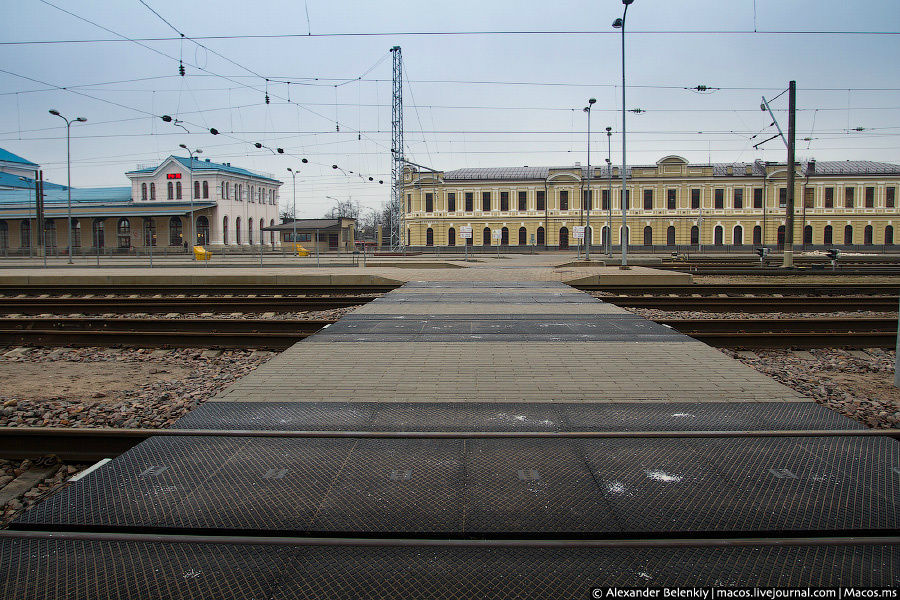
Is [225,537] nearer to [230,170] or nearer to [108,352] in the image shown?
[108,352]

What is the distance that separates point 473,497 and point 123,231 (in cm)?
7662

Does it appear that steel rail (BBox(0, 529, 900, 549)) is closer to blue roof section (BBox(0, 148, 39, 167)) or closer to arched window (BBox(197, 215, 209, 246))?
arched window (BBox(197, 215, 209, 246))

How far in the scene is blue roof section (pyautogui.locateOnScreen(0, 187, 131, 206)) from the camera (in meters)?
69.8

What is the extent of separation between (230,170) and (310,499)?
75.9 m

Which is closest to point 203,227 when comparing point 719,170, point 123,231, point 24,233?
point 123,231

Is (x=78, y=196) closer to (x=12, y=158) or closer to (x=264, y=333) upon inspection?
(x=12, y=158)

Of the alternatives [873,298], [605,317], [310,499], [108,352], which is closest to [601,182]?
[873,298]

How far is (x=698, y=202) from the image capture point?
226ft

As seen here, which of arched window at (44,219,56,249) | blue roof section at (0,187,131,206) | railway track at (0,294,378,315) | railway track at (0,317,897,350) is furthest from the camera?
blue roof section at (0,187,131,206)

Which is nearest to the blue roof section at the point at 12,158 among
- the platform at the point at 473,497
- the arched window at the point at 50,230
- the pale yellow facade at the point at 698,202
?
the arched window at the point at 50,230

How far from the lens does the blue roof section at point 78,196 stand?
229ft

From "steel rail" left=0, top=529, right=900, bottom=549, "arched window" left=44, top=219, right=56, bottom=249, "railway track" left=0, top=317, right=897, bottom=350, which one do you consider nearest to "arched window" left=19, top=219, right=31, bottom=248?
"arched window" left=44, top=219, right=56, bottom=249

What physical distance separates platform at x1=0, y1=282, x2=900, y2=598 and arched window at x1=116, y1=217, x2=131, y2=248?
72.5m

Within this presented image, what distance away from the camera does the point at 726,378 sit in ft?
22.3
